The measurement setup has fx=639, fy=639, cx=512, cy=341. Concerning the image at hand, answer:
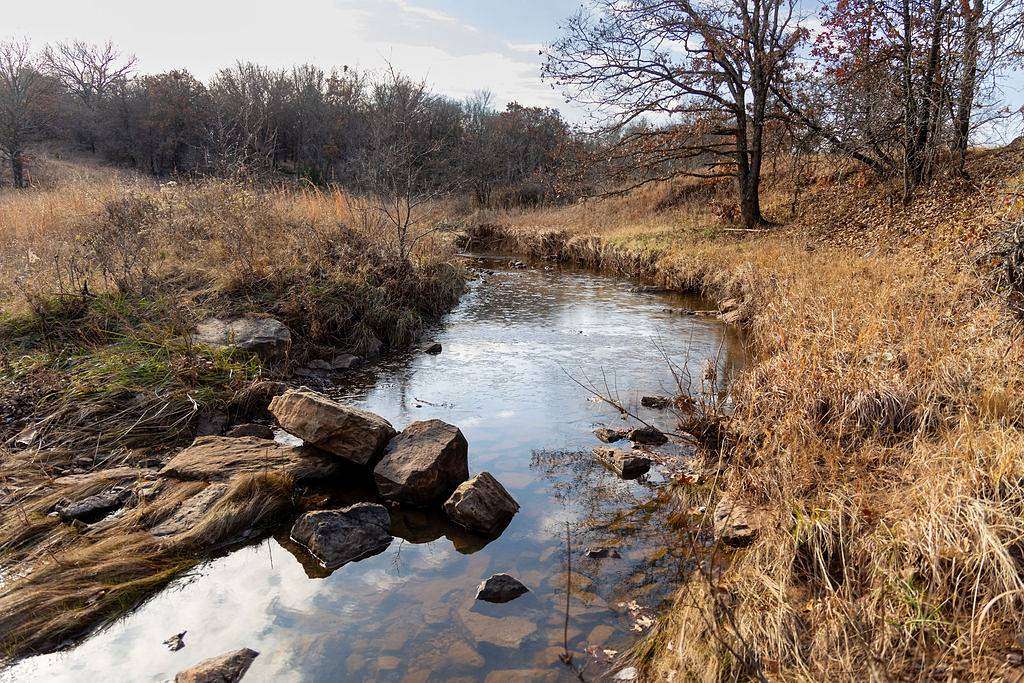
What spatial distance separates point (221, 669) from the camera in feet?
9.48

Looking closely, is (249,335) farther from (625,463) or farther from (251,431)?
(625,463)

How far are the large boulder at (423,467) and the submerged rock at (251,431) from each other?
4.68ft

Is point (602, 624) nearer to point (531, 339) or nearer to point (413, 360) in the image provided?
point (413, 360)

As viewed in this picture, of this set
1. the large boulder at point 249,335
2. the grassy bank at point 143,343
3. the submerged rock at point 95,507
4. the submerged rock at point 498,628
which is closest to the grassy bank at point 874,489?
the submerged rock at point 498,628

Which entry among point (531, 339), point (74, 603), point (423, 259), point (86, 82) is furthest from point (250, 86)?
point (74, 603)

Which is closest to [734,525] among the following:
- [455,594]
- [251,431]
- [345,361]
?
[455,594]

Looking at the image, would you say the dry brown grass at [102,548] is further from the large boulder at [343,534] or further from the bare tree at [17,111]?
the bare tree at [17,111]

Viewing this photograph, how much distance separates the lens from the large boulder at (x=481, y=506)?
4168 millimetres

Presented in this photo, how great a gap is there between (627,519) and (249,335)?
4785 mm

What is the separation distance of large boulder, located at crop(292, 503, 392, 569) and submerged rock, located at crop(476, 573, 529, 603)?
819 mm

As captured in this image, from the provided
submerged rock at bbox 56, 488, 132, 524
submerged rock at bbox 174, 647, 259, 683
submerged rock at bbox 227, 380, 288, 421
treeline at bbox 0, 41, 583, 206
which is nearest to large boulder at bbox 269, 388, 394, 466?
submerged rock at bbox 56, 488, 132, 524

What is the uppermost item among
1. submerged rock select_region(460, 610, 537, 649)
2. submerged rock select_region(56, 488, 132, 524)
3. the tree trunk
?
the tree trunk

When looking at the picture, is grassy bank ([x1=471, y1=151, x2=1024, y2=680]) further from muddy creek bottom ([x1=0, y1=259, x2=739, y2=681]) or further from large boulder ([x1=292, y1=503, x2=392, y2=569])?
large boulder ([x1=292, y1=503, x2=392, y2=569])

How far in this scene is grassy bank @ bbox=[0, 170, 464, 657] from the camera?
3607 millimetres
